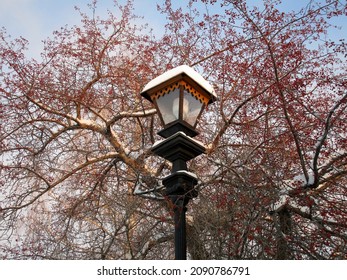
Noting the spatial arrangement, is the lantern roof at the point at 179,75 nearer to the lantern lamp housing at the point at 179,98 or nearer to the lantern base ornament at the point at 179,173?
the lantern lamp housing at the point at 179,98

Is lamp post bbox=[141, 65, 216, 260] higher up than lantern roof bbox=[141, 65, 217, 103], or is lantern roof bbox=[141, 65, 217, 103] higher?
lantern roof bbox=[141, 65, 217, 103]

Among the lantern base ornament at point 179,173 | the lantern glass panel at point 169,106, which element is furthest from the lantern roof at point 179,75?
the lantern base ornament at point 179,173

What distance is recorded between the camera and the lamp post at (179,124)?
14.6ft

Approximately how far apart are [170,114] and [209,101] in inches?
24.0

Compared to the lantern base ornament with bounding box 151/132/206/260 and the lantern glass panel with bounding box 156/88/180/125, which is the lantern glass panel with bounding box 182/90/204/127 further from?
the lantern base ornament with bounding box 151/132/206/260

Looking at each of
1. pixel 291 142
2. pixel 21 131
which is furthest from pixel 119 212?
pixel 291 142

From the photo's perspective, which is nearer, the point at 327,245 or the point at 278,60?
the point at 327,245

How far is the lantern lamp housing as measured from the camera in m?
4.64

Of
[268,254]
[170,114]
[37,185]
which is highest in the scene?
[37,185]

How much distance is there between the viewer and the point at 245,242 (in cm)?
482

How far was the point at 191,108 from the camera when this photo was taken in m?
4.77

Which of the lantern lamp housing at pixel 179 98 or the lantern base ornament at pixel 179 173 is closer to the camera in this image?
the lantern base ornament at pixel 179 173

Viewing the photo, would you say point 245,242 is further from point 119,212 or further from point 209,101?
point 119,212

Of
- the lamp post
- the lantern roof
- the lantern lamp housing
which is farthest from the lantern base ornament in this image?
the lantern roof
